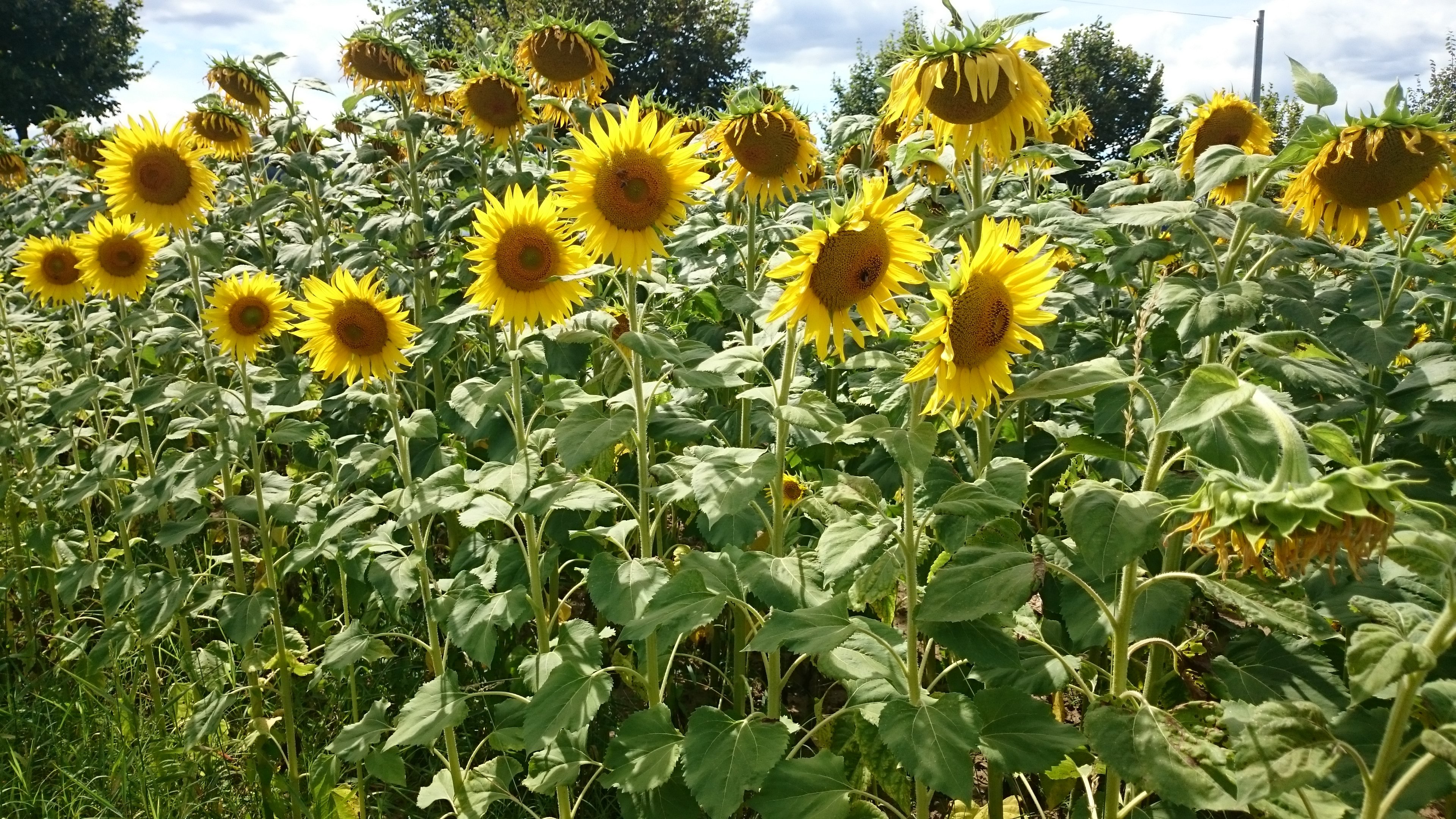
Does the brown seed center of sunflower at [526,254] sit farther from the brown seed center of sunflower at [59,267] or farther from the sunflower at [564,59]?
the brown seed center of sunflower at [59,267]

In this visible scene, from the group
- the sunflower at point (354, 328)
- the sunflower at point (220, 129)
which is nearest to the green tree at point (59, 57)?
the sunflower at point (220, 129)

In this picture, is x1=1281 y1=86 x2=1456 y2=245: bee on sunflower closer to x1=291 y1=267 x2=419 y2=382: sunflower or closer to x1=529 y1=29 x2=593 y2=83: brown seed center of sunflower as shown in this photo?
x1=291 y1=267 x2=419 y2=382: sunflower

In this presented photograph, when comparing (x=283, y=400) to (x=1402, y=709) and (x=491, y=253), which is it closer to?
(x=491, y=253)

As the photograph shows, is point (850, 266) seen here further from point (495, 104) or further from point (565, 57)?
point (565, 57)

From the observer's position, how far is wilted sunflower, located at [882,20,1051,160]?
2.17 metres

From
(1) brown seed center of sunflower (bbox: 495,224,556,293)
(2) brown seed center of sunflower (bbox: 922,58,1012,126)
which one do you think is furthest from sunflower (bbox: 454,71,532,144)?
(2) brown seed center of sunflower (bbox: 922,58,1012,126)

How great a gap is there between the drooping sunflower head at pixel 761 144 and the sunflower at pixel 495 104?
121 centimetres

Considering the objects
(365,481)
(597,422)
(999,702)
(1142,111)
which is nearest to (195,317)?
(365,481)

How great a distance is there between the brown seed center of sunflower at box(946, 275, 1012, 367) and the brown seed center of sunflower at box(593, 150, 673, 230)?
0.85 meters

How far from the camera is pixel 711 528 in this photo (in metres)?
2.18

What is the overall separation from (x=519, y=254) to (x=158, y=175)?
182 cm

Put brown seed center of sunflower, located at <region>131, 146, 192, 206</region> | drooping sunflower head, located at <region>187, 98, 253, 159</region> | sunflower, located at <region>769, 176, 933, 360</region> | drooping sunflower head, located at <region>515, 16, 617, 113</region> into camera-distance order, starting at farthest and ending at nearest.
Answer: drooping sunflower head, located at <region>187, 98, 253, 159</region>
drooping sunflower head, located at <region>515, 16, 617, 113</region>
brown seed center of sunflower, located at <region>131, 146, 192, 206</region>
sunflower, located at <region>769, 176, 933, 360</region>

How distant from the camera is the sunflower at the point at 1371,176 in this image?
6.86 feet

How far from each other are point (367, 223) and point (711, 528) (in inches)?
97.3
